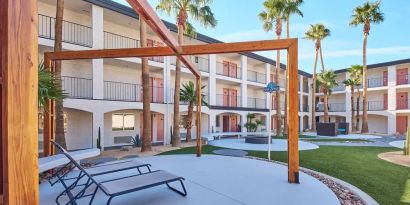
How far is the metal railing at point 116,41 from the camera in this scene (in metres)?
15.8

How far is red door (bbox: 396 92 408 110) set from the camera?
2991cm

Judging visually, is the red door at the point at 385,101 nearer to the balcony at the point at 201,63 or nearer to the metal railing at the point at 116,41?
the balcony at the point at 201,63

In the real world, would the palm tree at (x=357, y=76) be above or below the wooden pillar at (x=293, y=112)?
above

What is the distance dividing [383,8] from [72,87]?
31882mm

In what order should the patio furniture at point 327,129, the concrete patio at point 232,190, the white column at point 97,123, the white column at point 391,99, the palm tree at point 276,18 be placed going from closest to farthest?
1. the concrete patio at point 232,190
2. the white column at point 97,123
3. the palm tree at point 276,18
4. the patio furniture at point 327,129
5. the white column at point 391,99

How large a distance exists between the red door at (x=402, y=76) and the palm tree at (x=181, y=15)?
26.8 metres

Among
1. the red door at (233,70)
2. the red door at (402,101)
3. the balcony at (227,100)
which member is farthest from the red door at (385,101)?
the red door at (233,70)

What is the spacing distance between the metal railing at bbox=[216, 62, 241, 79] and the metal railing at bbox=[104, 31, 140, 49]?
9.04m

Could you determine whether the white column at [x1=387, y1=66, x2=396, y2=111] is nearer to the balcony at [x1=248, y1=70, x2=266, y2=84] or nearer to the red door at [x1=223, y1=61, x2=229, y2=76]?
the balcony at [x1=248, y1=70, x2=266, y2=84]

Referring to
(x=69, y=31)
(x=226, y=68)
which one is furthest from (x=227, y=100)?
(x=69, y=31)

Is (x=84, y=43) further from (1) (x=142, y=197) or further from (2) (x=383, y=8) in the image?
(2) (x=383, y=8)

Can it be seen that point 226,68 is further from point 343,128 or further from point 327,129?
point 343,128

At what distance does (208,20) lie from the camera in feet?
53.4

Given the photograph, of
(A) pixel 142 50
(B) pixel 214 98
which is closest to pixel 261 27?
(B) pixel 214 98
